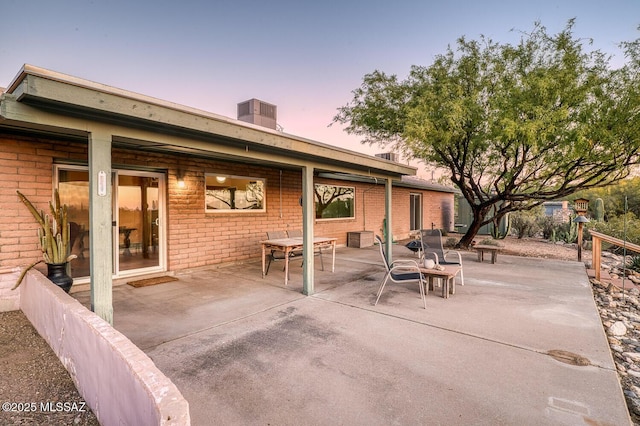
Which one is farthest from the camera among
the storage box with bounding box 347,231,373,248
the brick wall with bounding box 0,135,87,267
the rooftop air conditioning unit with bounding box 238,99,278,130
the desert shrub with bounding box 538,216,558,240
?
the desert shrub with bounding box 538,216,558,240

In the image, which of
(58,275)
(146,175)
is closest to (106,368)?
(58,275)

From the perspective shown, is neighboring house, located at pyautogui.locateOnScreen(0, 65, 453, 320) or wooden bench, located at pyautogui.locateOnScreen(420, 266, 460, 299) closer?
neighboring house, located at pyautogui.locateOnScreen(0, 65, 453, 320)

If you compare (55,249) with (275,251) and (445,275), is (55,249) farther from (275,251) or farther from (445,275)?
(445,275)

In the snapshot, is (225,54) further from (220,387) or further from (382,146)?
(220,387)

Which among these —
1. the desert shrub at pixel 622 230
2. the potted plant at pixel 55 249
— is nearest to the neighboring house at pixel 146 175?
the potted plant at pixel 55 249

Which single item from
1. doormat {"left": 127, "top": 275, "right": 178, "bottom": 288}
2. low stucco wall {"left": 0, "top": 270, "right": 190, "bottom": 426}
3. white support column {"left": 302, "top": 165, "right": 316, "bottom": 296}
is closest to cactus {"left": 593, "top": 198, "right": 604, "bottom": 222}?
white support column {"left": 302, "top": 165, "right": 316, "bottom": 296}

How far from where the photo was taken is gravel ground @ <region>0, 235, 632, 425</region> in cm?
223

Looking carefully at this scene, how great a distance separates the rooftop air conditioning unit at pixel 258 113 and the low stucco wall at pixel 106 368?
549 centimetres

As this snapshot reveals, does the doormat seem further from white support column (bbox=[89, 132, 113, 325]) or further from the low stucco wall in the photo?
white support column (bbox=[89, 132, 113, 325])

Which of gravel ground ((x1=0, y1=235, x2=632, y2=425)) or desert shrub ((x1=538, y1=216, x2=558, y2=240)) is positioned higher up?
desert shrub ((x1=538, y1=216, x2=558, y2=240))

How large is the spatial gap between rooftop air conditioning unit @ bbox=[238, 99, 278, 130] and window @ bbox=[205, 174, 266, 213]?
58.1 inches

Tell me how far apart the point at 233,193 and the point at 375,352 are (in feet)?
18.5

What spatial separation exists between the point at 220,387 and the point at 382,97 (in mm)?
10725

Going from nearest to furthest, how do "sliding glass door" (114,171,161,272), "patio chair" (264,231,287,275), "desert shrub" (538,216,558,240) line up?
"sliding glass door" (114,171,161,272)
"patio chair" (264,231,287,275)
"desert shrub" (538,216,558,240)
